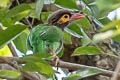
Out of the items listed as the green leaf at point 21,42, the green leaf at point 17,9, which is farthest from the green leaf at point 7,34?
the green leaf at point 21,42

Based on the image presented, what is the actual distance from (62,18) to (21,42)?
467 millimetres

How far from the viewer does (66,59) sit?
2.49m

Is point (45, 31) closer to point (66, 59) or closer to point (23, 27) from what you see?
point (23, 27)

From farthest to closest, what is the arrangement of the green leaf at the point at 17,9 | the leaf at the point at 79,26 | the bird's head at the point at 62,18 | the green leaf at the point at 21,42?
the bird's head at the point at 62,18
the green leaf at the point at 21,42
the leaf at the point at 79,26
the green leaf at the point at 17,9

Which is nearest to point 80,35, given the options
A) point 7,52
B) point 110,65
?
point 110,65

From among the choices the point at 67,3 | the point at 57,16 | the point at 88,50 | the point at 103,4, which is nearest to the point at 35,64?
the point at 88,50

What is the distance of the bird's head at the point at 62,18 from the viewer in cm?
205

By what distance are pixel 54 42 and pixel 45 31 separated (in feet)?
0.29

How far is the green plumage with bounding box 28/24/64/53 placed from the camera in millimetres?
1784

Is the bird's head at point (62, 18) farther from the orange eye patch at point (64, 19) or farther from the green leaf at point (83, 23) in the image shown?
the green leaf at point (83, 23)

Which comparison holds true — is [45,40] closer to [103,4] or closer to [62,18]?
[62,18]

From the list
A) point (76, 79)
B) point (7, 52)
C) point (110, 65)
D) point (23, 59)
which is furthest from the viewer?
point (7, 52)

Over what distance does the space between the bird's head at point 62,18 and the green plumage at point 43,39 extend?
19 cm

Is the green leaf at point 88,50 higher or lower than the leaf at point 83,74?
higher
